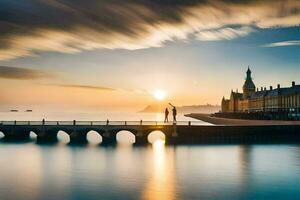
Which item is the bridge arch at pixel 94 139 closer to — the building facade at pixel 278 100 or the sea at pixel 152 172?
the sea at pixel 152 172

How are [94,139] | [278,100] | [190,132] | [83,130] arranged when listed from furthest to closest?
[278,100]
[94,139]
[83,130]
[190,132]

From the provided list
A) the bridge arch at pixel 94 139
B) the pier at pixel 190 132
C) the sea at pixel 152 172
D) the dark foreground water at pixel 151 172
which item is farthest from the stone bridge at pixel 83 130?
the dark foreground water at pixel 151 172

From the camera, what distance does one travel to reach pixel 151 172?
4844cm

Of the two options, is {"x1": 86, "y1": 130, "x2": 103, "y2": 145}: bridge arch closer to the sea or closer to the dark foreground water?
the sea

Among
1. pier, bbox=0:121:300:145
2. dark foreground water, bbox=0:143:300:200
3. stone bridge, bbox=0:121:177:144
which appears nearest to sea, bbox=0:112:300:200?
dark foreground water, bbox=0:143:300:200

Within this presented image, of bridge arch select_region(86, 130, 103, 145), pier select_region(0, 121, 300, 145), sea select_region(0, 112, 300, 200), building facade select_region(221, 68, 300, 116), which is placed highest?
building facade select_region(221, 68, 300, 116)

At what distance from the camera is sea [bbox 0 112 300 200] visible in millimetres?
36366

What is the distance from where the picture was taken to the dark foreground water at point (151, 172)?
36.6 metres

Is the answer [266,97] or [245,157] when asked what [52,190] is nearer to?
[245,157]

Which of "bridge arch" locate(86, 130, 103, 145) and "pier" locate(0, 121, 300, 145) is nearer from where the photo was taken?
"pier" locate(0, 121, 300, 145)

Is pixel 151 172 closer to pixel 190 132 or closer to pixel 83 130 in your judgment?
pixel 190 132

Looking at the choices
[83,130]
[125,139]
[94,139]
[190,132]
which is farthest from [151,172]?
[94,139]

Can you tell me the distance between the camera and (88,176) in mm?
45438

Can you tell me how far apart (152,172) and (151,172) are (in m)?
0.13
